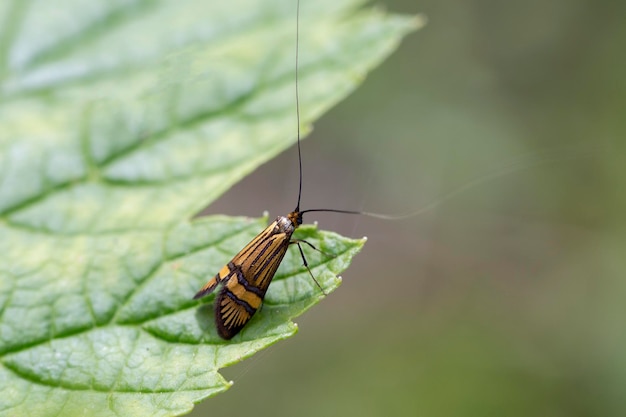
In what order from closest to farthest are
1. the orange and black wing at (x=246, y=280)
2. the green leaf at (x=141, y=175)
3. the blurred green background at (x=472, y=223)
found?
1. the green leaf at (x=141, y=175)
2. the orange and black wing at (x=246, y=280)
3. the blurred green background at (x=472, y=223)

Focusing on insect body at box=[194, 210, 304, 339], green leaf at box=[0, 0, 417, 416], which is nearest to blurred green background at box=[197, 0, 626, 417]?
insect body at box=[194, 210, 304, 339]

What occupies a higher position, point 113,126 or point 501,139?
point 113,126

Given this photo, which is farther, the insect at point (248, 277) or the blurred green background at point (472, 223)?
the blurred green background at point (472, 223)

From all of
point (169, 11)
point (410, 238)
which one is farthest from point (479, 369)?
point (169, 11)

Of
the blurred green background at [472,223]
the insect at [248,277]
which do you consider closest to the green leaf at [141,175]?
the insect at [248,277]

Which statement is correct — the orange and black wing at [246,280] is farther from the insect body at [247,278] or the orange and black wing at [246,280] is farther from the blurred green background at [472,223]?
the blurred green background at [472,223]

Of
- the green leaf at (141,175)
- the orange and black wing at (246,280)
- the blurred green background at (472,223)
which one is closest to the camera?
the green leaf at (141,175)

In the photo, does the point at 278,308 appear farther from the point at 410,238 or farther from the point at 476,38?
the point at 476,38
